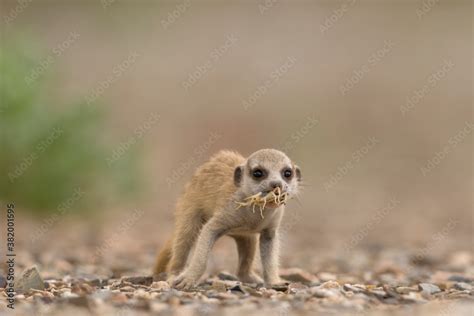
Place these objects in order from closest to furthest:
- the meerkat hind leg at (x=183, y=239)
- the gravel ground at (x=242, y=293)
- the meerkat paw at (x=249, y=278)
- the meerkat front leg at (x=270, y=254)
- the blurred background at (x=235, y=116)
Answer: the gravel ground at (x=242, y=293) → the meerkat front leg at (x=270, y=254) → the meerkat hind leg at (x=183, y=239) → the meerkat paw at (x=249, y=278) → the blurred background at (x=235, y=116)

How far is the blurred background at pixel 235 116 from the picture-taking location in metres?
13.4

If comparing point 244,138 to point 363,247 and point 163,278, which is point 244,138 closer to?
point 363,247

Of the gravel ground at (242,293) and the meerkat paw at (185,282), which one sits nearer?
the gravel ground at (242,293)

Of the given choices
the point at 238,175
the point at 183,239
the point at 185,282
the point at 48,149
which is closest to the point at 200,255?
the point at 185,282

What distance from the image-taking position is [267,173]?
727 centimetres

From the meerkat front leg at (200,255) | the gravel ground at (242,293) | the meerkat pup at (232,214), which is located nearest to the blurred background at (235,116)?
the gravel ground at (242,293)

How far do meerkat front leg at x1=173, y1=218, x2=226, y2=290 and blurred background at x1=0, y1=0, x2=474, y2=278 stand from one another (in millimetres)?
2599

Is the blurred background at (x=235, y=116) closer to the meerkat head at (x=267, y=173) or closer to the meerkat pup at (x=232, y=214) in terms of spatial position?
the meerkat pup at (x=232, y=214)

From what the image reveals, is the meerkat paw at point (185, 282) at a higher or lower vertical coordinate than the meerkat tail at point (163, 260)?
lower

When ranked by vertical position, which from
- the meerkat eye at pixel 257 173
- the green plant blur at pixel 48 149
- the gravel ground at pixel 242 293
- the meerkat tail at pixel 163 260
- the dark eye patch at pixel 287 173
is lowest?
the gravel ground at pixel 242 293

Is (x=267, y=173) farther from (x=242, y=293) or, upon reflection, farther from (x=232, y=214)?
(x=242, y=293)

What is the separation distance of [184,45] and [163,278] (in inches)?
961

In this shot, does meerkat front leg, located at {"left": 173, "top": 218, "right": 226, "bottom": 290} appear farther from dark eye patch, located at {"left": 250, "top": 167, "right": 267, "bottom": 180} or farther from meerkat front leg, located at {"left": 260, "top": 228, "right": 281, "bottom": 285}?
dark eye patch, located at {"left": 250, "top": 167, "right": 267, "bottom": 180}

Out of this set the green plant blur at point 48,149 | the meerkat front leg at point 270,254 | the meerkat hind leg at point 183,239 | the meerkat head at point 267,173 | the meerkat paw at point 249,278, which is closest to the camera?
the meerkat head at point 267,173
